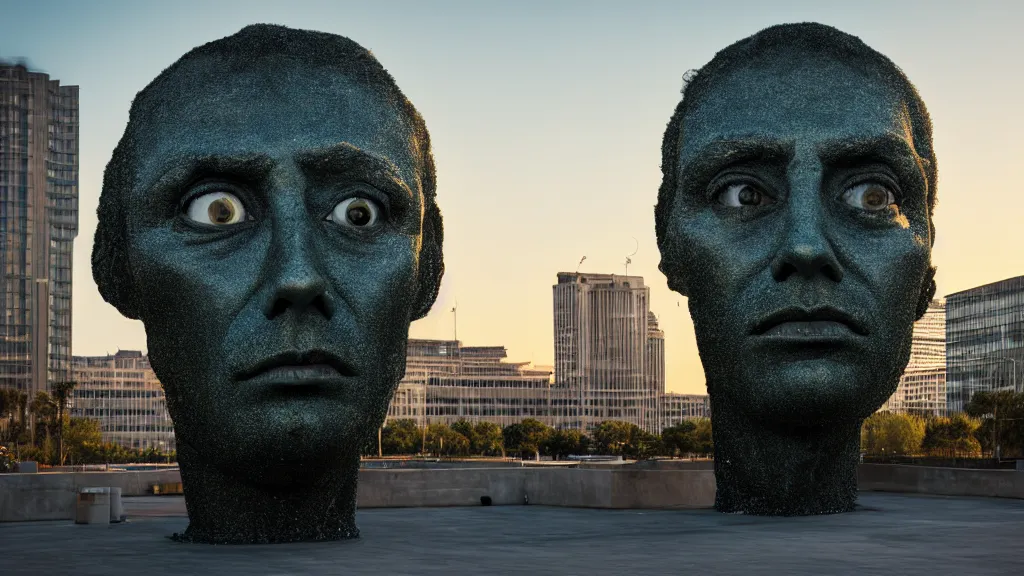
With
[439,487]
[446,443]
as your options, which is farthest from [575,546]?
[446,443]

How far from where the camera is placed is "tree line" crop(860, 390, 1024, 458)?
268 feet

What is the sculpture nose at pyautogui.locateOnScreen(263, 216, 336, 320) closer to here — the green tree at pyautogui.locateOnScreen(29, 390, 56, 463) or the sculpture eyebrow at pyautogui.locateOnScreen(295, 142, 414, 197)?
the sculpture eyebrow at pyautogui.locateOnScreen(295, 142, 414, 197)

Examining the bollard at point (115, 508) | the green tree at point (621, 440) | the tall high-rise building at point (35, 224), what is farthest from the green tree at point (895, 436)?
the bollard at point (115, 508)

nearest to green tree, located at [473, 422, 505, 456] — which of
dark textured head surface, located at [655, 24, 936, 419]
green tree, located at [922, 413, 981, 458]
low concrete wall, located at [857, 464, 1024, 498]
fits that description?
green tree, located at [922, 413, 981, 458]

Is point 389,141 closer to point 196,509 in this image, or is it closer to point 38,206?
point 196,509

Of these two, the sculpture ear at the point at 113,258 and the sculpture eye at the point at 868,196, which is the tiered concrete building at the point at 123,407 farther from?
the sculpture eye at the point at 868,196

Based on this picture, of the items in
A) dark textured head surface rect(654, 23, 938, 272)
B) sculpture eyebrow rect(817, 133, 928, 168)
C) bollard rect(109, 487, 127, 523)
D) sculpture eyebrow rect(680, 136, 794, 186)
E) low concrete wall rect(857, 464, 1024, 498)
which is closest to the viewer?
sculpture eyebrow rect(817, 133, 928, 168)

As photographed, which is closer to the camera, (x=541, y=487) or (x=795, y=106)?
(x=795, y=106)

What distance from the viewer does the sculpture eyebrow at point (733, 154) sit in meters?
14.6

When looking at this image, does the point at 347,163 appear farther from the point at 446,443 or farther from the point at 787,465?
the point at 446,443

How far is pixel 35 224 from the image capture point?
145250 millimetres

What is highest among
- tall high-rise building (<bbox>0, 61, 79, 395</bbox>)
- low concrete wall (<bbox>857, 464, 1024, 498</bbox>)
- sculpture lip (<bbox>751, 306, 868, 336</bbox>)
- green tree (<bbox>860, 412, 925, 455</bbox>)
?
tall high-rise building (<bbox>0, 61, 79, 395</bbox>)

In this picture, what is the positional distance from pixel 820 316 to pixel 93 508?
27.8 ft

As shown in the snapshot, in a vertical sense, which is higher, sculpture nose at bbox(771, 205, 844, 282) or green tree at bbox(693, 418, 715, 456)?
sculpture nose at bbox(771, 205, 844, 282)
